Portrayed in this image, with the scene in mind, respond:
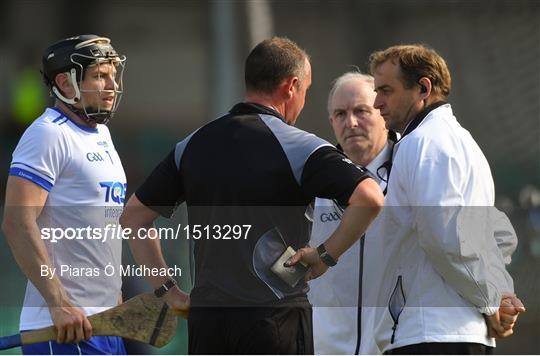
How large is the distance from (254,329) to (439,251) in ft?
2.34

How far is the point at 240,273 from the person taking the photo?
392 centimetres

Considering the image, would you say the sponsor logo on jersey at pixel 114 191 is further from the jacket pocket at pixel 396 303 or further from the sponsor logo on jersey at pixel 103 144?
the jacket pocket at pixel 396 303

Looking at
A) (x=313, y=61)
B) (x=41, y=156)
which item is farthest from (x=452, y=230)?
(x=313, y=61)

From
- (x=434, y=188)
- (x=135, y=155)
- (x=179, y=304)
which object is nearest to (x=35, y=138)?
(x=179, y=304)

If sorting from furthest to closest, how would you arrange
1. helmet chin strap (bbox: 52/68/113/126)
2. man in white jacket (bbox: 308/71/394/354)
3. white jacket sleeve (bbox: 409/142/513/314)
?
man in white jacket (bbox: 308/71/394/354)
helmet chin strap (bbox: 52/68/113/126)
white jacket sleeve (bbox: 409/142/513/314)

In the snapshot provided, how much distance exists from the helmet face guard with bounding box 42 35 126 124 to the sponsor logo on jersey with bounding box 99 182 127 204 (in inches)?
10.8

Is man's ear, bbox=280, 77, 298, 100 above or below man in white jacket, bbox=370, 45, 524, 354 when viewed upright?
above

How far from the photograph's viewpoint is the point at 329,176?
379 cm

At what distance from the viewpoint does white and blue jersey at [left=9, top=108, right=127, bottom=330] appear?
4.18 meters

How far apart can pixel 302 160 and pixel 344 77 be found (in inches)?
57.4

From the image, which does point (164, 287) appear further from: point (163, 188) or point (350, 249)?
point (350, 249)

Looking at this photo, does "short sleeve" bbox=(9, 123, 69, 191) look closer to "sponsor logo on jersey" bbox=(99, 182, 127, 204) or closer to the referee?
"sponsor logo on jersey" bbox=(99, 182, 127, 204)

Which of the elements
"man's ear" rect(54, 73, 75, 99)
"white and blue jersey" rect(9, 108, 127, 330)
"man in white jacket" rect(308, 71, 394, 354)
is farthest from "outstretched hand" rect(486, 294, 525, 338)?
"man's ear" rect(54, 73, 75, 99)

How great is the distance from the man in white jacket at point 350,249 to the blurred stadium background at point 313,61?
1.70 metres
